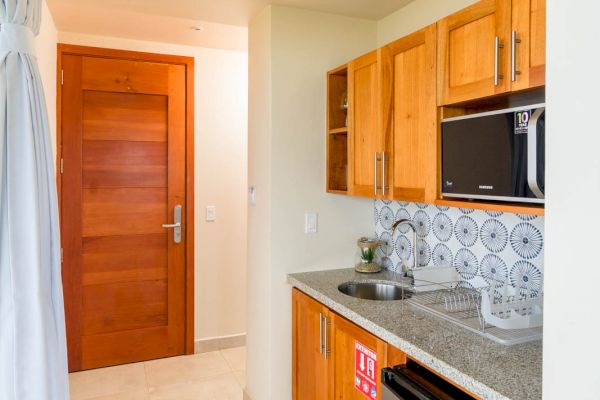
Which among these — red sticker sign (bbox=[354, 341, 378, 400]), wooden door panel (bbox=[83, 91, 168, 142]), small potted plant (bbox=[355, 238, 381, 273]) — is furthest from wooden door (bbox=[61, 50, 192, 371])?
red sticker sign (bbox=[354, 341, 378, 400])

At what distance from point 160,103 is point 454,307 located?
259 centimetres

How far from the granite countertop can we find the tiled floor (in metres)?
1.43

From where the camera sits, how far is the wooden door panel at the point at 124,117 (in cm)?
314

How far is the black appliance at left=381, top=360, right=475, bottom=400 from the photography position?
1.28 m

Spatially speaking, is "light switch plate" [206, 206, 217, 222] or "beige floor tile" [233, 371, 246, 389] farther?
"light switch plate" [206, 206, 217, 222]

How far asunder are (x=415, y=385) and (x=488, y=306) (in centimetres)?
37

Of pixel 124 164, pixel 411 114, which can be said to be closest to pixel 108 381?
pixel 124 164

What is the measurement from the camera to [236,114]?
3.53 metres

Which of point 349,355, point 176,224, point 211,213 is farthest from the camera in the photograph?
point 211,213

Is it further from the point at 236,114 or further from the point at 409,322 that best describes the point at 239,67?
the point at 409,322

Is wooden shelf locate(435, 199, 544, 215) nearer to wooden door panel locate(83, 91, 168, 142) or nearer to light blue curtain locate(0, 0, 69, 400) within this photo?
light blue curtain locate(0, 0, 69, 400)

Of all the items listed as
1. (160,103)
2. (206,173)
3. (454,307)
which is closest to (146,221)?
(206,173)

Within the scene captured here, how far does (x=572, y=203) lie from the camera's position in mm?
771

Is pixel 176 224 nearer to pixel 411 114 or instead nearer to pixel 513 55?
pixel 411 114
